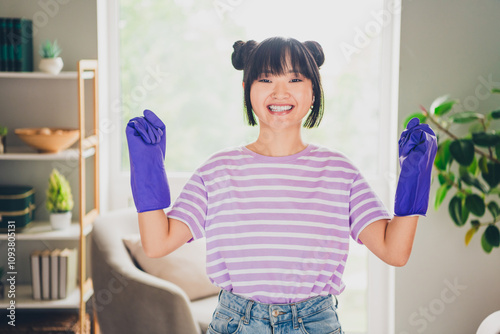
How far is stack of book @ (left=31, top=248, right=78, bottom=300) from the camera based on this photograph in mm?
2350

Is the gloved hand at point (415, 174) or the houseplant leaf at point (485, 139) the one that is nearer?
→ the gloved hand at point (415, 174)

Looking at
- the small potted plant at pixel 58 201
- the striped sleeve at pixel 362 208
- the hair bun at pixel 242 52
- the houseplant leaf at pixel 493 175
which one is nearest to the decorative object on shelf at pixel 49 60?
the small potted plant at pixel 58 201

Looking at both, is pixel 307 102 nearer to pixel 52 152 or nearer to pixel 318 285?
pixel 318 285

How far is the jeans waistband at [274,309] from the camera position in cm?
102

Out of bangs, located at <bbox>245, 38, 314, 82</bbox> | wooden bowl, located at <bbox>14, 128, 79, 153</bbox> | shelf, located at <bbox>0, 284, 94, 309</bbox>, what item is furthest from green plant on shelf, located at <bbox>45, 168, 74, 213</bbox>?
bangs, located at <bbox>245, 38, 314, 82</bbox>

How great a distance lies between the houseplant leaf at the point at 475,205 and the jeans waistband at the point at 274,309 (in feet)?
4.60

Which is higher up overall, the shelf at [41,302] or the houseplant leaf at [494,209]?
the houseplant leaf at [494,209]

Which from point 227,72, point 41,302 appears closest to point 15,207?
point 41,302

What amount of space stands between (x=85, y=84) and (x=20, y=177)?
522 millimetres

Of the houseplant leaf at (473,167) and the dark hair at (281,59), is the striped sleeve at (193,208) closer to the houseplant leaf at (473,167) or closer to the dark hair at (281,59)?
the dark hair at (281,59)

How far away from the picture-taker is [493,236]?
2.25m

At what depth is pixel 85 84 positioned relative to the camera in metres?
2.58

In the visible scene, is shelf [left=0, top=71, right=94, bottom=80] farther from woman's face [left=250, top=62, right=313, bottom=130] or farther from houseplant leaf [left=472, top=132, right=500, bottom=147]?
houseplant leaf [left=472, top=132, right=500, bottom=147]

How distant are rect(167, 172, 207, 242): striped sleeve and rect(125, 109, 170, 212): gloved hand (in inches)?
1.2
